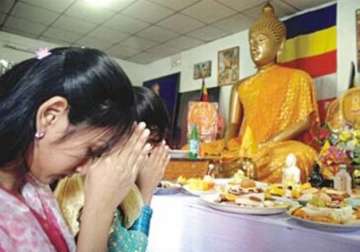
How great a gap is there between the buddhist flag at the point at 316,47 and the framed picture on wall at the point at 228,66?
0.55 meters

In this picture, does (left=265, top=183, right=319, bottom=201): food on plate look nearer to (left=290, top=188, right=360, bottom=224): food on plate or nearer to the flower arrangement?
(left=290, top=188, right=360, bottom=224): food on plate

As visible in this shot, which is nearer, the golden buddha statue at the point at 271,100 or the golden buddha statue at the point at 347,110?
the golden buddha statue at the point at 347,110

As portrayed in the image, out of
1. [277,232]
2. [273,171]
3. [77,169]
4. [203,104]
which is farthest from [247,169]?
[203,104]

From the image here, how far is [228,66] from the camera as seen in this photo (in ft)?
11.4

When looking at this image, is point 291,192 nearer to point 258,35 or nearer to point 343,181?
point 343,181

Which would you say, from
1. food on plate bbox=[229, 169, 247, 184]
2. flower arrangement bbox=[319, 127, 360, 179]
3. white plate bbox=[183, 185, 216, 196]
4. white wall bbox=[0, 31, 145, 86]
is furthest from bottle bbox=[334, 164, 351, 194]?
white wall bbox=[0, 31, 145, 86]

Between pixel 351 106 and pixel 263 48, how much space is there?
90 centimetres

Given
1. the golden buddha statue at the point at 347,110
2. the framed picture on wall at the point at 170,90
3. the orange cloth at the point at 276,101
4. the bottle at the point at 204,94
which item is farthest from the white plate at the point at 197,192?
the framed picture on wall at the point at 170,90

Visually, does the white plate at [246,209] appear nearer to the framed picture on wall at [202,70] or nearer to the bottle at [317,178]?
the bottle at [317,178]

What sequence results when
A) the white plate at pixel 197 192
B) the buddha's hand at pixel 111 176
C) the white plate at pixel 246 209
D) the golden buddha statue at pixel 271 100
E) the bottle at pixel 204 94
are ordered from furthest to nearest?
1. the bottle at pixel 204 94
2. the golden buddha statue at pixel 271 100
3. the white plate at pixel 197 192
4. the white plate at pixel 246 209
5. the buddha's hand at pixel 111 176

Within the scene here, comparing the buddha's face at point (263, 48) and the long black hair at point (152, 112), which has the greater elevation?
the buddha's face at point (263, 48)

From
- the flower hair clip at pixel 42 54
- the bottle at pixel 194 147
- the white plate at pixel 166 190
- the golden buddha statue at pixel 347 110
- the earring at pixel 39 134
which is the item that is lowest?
the white plate at pixel 166 190

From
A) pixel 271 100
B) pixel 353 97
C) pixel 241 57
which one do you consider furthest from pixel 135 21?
pixel 353 97

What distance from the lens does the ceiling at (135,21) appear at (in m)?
2.84
